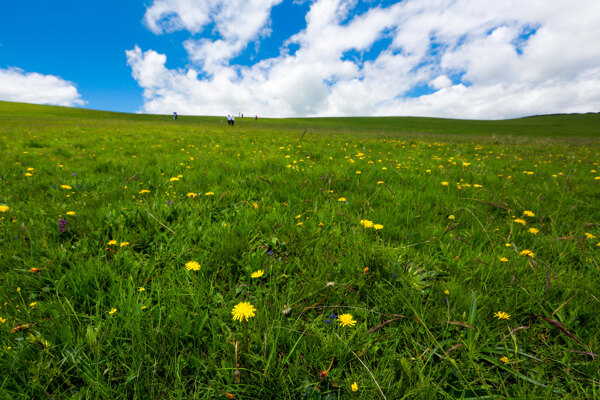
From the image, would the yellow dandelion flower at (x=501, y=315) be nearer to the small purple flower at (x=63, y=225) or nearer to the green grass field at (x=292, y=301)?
the green grass field at (x=292, y=301)

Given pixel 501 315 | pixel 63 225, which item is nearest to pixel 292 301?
pixel 501 315

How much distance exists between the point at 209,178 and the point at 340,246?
2.73 meters

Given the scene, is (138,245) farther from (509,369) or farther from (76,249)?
(509,369)

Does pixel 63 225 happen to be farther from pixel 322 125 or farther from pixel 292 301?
pixel 322 125

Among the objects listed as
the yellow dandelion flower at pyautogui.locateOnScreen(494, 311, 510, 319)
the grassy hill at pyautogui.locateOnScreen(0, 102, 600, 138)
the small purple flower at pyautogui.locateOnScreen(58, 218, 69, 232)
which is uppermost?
the grassy hill at pyautogui.locateOnScreen(0, 102, 600, 138)

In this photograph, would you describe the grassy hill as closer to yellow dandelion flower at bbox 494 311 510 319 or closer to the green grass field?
the green grass field

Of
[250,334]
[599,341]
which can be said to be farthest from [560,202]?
[250,334]

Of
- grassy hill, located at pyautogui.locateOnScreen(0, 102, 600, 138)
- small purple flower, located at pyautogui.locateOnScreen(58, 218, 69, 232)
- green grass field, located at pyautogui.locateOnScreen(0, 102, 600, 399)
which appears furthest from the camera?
grassy hill, located at pyautogui.locateOnScreen(0, 102, 600, 138)

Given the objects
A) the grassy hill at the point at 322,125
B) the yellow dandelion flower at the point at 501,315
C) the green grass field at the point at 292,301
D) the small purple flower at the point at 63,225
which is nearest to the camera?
the green grass field at the point at 292,301

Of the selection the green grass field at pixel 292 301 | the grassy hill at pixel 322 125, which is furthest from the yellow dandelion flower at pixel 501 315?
the grassy hill at pixel 322 125

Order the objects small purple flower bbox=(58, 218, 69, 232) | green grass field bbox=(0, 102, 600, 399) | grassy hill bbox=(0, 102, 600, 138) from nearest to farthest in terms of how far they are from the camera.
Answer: green grass field bbox=(0, 102, 600, 399) → small purple flower bbox=(58, 218, 69, 232) → grassy hill bbox=(0, 102, 600, 138)

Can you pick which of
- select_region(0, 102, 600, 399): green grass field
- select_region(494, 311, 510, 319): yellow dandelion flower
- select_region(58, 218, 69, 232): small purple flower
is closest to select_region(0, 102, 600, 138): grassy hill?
select_region(0, 102, 600, 399): green grass field

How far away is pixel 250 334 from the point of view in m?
1.30

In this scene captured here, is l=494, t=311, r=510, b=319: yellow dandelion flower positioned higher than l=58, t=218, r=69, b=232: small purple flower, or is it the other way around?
l=58, t=218, r=69, b=232: small purple flower
